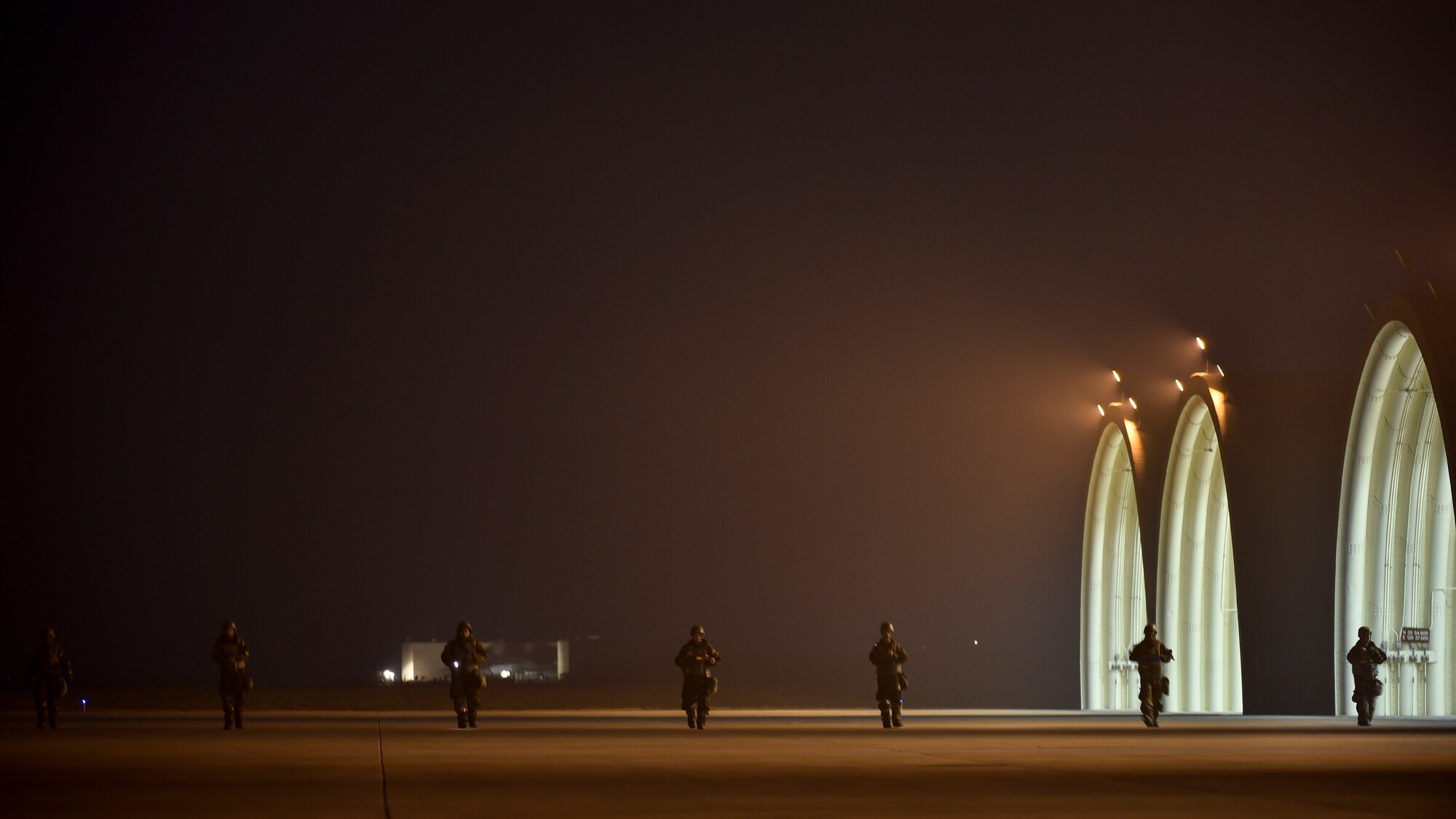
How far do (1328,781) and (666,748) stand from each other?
310 inches

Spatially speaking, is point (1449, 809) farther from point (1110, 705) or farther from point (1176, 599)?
point (1110, 705)

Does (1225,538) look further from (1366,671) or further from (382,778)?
(382,778)

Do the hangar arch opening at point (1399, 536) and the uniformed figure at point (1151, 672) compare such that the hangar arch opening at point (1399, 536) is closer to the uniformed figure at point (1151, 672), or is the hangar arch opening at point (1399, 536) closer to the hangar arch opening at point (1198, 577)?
the uniformed figure at point (1151, 672)

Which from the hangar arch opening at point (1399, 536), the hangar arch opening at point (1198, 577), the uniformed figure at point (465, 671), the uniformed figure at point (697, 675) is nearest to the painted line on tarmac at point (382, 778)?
the uniformed figure at point (465, 671)

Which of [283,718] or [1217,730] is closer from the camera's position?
[1217,730]

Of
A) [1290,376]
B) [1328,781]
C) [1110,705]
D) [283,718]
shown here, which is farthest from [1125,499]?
[1328,781]

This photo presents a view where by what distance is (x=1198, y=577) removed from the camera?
4469cm

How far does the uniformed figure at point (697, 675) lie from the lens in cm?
2748

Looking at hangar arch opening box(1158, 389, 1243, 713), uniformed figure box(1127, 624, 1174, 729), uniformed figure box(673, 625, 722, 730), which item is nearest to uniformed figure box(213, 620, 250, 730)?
uniformed figure box(673, 625, 722, 730)

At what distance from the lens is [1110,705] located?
52719mm

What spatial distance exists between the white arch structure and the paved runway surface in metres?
26.0

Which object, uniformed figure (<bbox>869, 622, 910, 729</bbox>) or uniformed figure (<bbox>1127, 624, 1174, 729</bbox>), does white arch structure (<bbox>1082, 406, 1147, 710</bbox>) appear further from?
uniformed figure (<bbox>869, 622, 910, 729</bbox>)

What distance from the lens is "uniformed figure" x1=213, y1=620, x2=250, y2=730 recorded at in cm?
2678

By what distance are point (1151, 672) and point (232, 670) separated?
15.1 metres
